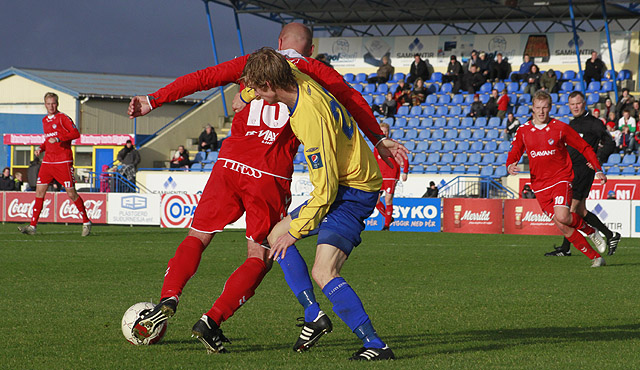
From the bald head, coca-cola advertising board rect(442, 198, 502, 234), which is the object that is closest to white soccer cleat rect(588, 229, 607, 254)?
the bald head

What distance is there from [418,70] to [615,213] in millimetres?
13851

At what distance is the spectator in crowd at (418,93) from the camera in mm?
30250

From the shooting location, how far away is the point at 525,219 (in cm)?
1962

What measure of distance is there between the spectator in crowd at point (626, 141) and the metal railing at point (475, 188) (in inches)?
142

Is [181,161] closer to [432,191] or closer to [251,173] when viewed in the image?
[432,191]

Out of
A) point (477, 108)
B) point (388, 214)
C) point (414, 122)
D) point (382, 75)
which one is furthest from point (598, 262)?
point (382, 75)

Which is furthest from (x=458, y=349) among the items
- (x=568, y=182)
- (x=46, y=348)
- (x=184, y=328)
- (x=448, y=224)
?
(x=448, y=224)

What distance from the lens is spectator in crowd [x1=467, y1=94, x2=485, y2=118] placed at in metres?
A: 27.9

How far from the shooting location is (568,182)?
36.0 feet

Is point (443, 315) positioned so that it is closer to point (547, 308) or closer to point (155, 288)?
point (547, 308)

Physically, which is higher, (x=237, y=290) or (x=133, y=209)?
(x=237, y=290)

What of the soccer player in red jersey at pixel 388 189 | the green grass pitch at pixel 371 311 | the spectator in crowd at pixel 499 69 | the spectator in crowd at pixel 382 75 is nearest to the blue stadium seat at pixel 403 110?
the spectator in crowd at pixel 382 75

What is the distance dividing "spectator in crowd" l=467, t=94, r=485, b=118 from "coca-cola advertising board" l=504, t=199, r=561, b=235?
8.54m

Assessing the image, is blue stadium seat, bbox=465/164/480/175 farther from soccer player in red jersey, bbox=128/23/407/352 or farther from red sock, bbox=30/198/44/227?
soccer player in red jersey, bbox=128/23/407/352
